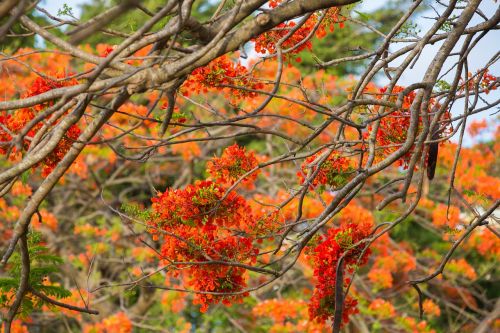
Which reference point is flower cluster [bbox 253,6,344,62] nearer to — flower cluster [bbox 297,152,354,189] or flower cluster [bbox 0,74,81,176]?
flower cluster [bbox 297,152,354,189]

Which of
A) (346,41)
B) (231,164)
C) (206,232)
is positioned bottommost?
(206,232)

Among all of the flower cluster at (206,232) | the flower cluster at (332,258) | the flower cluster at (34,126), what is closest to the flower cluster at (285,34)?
the flower cluster at (206,232)

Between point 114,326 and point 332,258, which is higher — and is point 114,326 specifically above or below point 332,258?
above

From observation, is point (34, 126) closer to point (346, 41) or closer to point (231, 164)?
point (231, 164)

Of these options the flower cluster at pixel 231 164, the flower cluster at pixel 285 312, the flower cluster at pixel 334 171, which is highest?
the flower cluster at pixel 285 312

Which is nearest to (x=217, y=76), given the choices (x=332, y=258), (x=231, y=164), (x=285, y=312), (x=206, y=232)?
(x=231, y=164)

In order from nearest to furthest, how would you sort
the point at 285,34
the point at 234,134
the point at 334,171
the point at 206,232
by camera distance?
the point at 234,134
the point at 206,232
the point at 334,171
the point at 285,34

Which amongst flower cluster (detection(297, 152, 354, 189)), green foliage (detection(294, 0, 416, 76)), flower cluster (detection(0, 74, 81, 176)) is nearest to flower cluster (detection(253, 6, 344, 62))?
flower cluster (detection(297, 152, 354, 189))

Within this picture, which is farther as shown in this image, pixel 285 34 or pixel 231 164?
pixel 285 34

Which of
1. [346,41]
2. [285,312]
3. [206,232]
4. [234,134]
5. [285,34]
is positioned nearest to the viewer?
[234,134]

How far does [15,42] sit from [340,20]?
6366 mm

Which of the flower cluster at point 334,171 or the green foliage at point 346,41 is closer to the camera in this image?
the flower cluster at point 334,171

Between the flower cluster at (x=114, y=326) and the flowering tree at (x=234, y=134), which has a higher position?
the flower cluster at (x=114, y=326)

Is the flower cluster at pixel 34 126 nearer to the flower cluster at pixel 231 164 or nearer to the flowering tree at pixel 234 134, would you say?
the flowering tree at pixel 234 134
